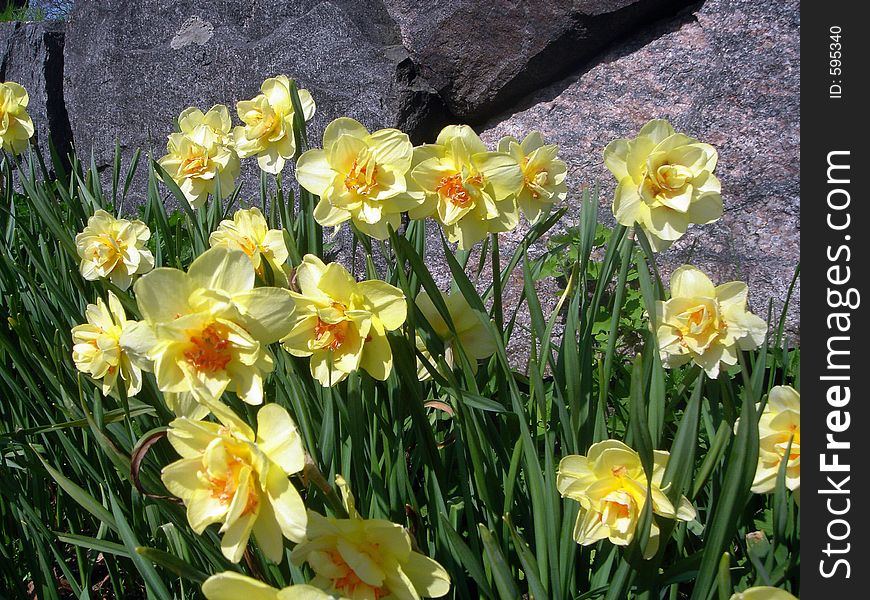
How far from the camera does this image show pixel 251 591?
66cm

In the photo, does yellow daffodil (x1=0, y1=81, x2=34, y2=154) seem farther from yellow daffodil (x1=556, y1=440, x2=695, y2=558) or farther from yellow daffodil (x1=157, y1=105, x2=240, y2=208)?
yellow daffodil (x1=556, y1=440, x2=695, y2=558)

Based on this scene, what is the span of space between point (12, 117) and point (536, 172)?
1.74 metres

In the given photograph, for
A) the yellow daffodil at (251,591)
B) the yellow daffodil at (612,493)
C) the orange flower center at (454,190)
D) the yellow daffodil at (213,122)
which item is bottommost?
the yellow daffodil at (612,493)

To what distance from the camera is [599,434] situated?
1.10 metres

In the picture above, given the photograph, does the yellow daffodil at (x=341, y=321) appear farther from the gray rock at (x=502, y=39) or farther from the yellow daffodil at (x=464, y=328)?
the gray rock at (x=502, y=39)

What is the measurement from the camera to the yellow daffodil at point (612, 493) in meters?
0.84

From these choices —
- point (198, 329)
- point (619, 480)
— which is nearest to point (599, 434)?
point (619, 480)

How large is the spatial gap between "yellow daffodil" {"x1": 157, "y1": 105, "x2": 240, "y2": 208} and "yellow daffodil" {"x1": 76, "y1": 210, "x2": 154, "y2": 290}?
0.19 m

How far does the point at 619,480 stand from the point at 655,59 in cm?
185

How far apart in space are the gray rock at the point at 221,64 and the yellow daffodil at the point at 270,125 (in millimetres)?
1165

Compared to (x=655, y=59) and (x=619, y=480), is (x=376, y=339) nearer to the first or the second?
(x=619, y=480)

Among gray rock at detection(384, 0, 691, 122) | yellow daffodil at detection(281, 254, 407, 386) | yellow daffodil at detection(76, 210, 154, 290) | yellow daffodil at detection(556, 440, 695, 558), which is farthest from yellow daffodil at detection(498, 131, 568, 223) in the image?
gray rock at detection(384, 0, 691, 122)

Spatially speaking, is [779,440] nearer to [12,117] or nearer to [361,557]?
[361,557]
